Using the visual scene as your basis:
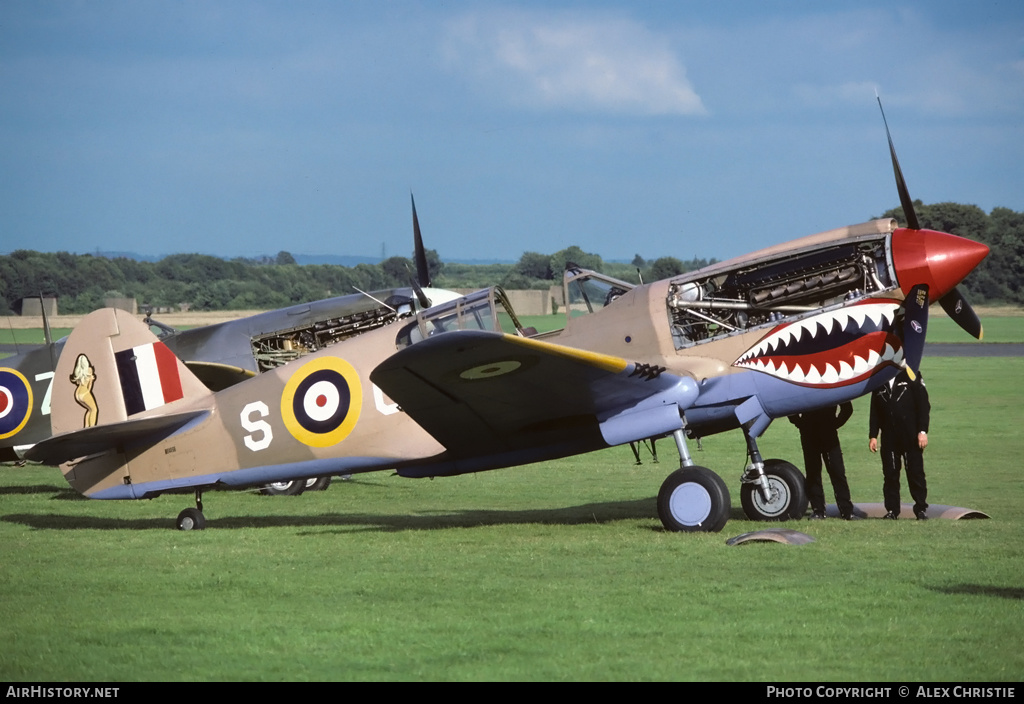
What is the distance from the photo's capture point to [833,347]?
9.62 metres

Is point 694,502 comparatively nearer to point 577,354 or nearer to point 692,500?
point 692,500

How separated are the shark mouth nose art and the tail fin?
529cm

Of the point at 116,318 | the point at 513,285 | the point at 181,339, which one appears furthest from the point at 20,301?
the point at 116,318

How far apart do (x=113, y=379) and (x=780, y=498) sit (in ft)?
20.9

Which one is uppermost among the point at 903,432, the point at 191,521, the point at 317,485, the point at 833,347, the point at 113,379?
the point at 113,379

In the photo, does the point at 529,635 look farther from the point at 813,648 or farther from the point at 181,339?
the point at 181,339

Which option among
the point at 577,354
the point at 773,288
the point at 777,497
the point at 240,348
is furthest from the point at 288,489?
the point at 773,288

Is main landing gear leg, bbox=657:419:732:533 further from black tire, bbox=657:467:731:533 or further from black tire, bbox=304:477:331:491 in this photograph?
black tire, bbox=304:477:331:491

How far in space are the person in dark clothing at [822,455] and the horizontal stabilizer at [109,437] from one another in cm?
557

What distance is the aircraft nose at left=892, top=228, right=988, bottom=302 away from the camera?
31.1 ft

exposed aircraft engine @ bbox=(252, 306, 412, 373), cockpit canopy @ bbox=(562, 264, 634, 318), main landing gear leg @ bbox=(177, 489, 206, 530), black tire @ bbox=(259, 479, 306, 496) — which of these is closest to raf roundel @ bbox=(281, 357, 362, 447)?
main landing gear leg @ bbox=(177, 489, 206, 530)

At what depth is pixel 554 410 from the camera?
9.98 meters

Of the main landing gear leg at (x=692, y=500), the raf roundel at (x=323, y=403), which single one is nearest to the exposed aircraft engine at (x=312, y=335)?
the raf roundel at (x=323, y=403)
